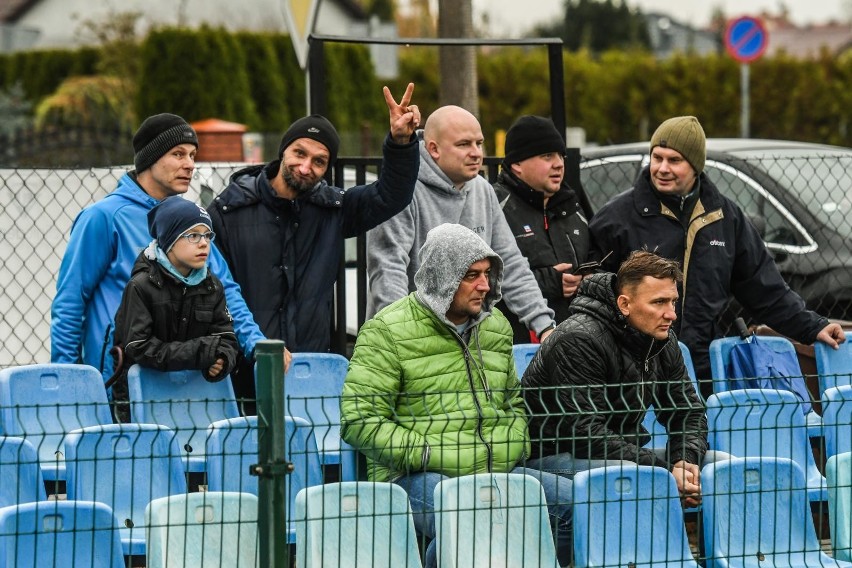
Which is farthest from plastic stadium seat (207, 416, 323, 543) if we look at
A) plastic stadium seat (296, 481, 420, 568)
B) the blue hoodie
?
the blue hoodie

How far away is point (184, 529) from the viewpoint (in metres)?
4.46

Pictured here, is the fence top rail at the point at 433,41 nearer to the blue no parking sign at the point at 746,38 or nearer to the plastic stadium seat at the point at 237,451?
the plastic stadium seat at the point at 237,451

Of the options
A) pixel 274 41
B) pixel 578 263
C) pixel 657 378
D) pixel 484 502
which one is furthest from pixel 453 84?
pixel 274 41

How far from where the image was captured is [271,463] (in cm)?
424

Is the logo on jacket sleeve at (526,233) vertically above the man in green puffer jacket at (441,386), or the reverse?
the logo on jacket sleeve at (526,233)

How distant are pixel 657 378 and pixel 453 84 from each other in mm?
7159

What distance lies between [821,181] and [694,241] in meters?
2.47

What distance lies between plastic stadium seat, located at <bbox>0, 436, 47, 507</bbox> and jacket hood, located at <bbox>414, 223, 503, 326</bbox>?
1565 mm

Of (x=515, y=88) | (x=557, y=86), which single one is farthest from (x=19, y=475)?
(x=515, y=88)

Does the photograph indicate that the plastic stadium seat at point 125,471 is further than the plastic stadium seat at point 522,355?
No

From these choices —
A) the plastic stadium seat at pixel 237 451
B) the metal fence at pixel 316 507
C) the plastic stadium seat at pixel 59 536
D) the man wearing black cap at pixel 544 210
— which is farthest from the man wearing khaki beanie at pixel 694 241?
the plastic stadium seat at pixel 59 536

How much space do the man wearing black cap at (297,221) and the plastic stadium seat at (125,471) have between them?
1109mm

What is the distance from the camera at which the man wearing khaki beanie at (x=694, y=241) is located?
22.6ft

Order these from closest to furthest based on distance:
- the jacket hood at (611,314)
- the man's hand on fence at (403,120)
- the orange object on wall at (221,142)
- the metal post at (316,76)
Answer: the jacket hood at (611,314) → the man's hand on fence at (403,120) → the metal post at (316,76) → the orange object on wall at (221,142)
